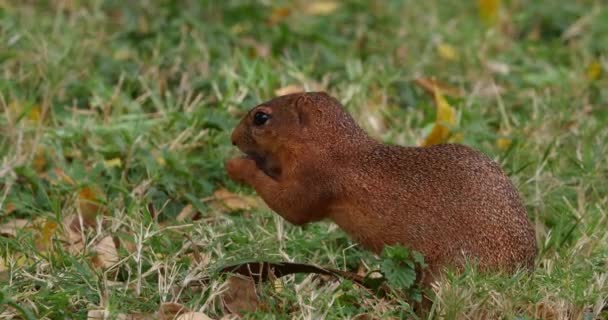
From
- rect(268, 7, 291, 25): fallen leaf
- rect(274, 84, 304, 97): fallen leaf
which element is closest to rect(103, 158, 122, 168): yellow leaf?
rect(274, 84, 304, 97): fallen leaf

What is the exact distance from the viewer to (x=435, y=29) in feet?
22.7

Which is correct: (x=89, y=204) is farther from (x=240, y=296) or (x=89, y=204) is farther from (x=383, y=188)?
(x=383, y=188)

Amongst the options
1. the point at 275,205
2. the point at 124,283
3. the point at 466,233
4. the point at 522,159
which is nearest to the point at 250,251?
the point at 275,205

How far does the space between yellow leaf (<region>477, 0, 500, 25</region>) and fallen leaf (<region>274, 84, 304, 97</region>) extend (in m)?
1.79

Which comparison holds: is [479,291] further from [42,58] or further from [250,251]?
[42,58]

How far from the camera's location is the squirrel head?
14.0 ft

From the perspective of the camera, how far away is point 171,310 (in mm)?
3754

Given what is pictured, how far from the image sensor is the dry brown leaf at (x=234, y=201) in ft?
16.0

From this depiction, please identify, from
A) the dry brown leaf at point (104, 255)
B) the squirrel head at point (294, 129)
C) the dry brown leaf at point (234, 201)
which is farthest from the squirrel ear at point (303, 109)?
the dry brown leaf at point (104, 255)

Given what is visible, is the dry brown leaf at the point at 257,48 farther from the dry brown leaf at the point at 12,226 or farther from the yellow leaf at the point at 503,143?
the dry brown leaf at the point at 12,226

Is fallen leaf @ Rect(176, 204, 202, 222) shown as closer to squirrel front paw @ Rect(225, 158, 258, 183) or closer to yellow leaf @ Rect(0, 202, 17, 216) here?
squirrel front paw @ Rect(225, 158, 258, 183)

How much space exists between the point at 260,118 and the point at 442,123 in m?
1.20

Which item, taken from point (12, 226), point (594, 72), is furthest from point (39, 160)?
point (594, 72)

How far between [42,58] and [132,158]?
933 mm
